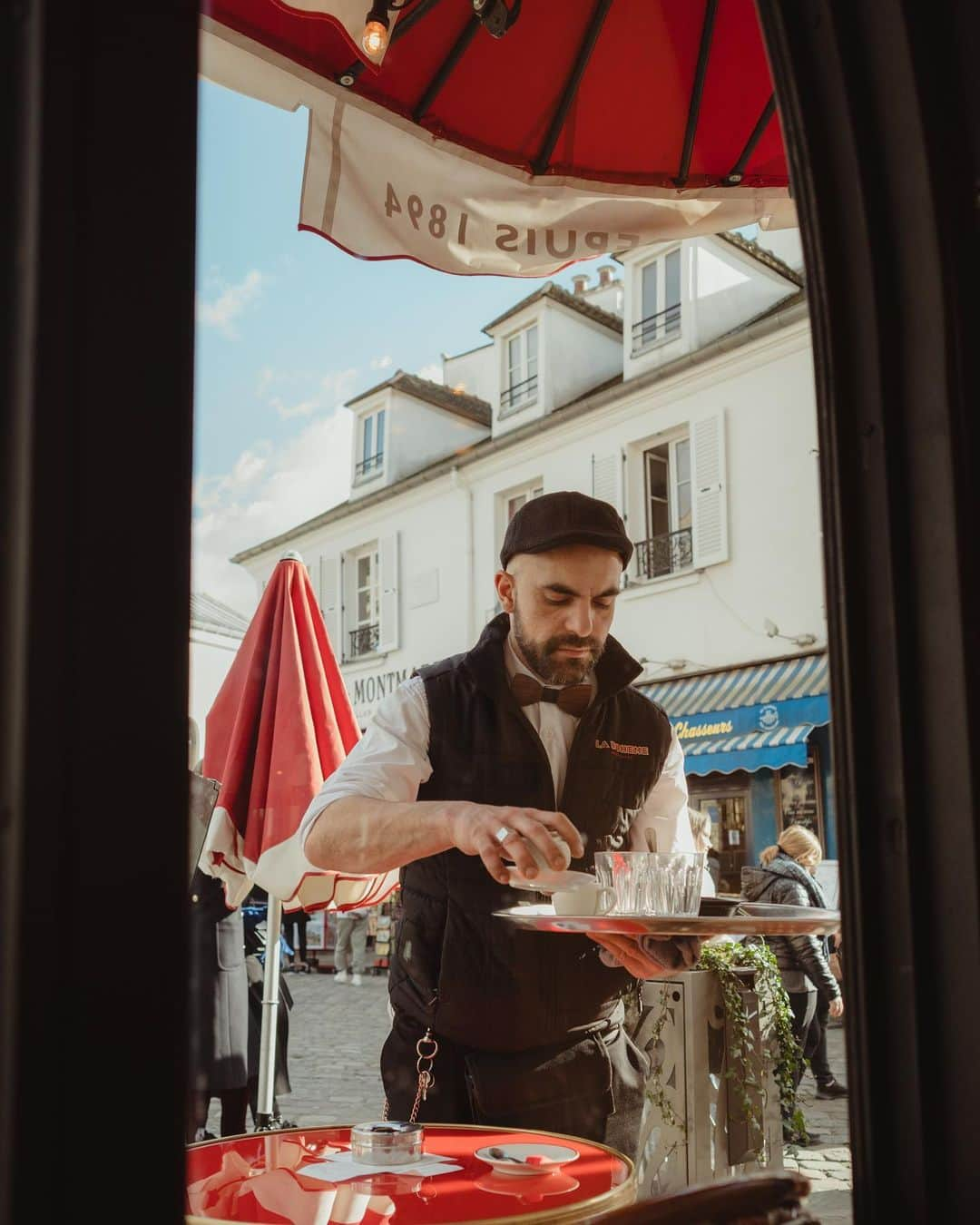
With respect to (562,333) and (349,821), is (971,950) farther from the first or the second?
(562,333)

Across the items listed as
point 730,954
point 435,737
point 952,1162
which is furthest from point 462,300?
point 952,1162

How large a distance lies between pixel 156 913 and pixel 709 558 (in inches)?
417

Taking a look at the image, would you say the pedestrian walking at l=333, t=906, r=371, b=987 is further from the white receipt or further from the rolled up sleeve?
the white receipt

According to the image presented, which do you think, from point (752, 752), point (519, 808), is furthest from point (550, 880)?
point (752, 752)

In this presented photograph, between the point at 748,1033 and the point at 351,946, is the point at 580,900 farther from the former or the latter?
the point at 351,946

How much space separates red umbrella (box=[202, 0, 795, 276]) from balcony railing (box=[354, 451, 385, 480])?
26.4 feet

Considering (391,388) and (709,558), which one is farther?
(709,558)

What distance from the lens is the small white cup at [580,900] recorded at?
1913 mm

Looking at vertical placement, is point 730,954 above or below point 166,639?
below

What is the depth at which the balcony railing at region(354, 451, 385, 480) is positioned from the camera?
423 inches

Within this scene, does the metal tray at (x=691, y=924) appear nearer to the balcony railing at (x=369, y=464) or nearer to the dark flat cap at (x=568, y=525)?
the dark flat cap at (x=568, y=525)

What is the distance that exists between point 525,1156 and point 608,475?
10569 millimetres

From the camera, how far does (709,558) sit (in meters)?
10.9

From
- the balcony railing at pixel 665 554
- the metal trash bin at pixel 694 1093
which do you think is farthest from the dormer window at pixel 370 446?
the metal trash bin at pixel 694 1093
